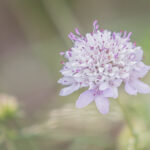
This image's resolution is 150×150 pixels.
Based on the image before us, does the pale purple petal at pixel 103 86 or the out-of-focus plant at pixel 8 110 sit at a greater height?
the out-of-focus plant at pixel 8 110

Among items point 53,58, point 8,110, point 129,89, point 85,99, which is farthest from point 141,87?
point 53,58

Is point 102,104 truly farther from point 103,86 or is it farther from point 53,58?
point 53,58

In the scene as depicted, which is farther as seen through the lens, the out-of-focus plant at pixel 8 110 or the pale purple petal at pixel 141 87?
the out-of-focus plant at pixel 8 110

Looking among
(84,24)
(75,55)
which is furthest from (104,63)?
(84,24)

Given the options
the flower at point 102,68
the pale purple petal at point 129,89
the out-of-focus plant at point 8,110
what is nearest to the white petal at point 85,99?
the flower at point 102,68

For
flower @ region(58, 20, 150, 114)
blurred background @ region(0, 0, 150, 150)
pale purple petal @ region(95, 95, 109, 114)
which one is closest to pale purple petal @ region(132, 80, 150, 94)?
flower @ region(58, 20, 150, 114)

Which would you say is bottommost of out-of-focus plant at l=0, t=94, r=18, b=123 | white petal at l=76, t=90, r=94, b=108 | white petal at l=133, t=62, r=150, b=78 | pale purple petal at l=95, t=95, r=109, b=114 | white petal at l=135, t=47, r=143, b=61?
pale purple petal at l=95, t=95, r=109, b=114

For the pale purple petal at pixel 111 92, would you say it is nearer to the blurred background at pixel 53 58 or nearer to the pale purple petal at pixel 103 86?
the pale purple petal at pixel 103 86

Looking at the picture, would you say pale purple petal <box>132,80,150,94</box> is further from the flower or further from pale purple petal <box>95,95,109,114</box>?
pale purple petal <box>95,95,109,114</box>
